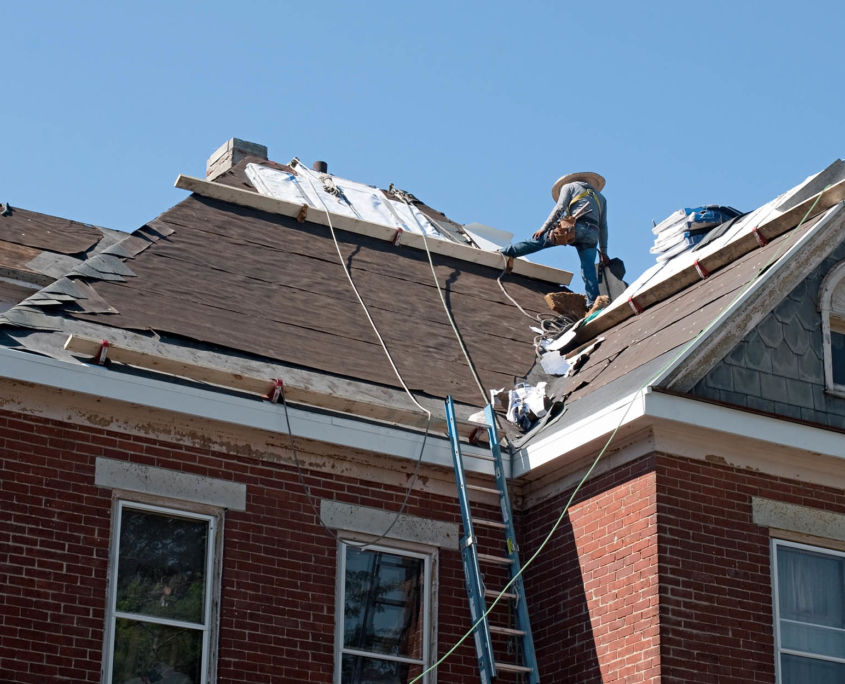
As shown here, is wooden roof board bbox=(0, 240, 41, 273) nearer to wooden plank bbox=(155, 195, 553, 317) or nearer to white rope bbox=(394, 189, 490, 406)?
wooden plank bbox=(155, 195, 553, 317)

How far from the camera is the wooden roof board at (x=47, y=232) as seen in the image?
1402cm

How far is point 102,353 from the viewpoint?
Result: 10.5 meters

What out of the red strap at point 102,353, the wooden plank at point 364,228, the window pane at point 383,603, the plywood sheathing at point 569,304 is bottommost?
the window pane at point 383,603

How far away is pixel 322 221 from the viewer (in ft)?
49.0

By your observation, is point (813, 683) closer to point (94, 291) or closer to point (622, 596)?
point (622, 596)

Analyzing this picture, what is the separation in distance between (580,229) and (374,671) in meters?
6.57

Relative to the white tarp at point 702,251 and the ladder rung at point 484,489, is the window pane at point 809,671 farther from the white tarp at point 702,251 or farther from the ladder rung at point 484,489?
the white tarp at point 702,251

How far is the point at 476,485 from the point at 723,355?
231cm

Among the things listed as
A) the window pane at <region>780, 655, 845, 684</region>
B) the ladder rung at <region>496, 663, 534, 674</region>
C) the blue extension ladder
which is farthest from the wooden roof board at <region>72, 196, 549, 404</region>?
the window pane at <region>780, 655, 845, 684</region>

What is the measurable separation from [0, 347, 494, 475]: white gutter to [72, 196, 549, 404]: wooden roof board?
3.29 ft

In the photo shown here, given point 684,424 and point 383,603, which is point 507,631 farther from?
point 684,424

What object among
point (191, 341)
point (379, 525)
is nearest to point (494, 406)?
point (379, 525)

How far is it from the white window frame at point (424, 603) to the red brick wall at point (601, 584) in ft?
3.02

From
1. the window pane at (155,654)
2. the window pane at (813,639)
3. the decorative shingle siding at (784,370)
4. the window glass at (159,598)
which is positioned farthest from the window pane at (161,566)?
the window pane at (813,639)
